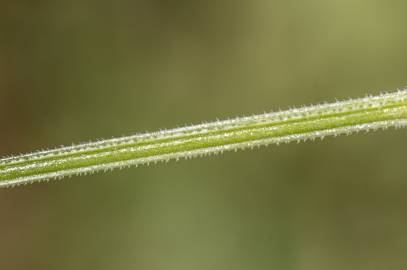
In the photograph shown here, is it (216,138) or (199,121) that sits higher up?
(199,121)

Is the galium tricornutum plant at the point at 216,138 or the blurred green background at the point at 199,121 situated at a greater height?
the blurred green background at the point at 199,121

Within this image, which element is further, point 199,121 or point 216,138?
point 199,121

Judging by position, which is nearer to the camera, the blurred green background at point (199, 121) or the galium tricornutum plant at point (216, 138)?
the galium tricornutum plant at point (216, 138)

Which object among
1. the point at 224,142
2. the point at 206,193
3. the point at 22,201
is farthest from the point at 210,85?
the point at 224,142
